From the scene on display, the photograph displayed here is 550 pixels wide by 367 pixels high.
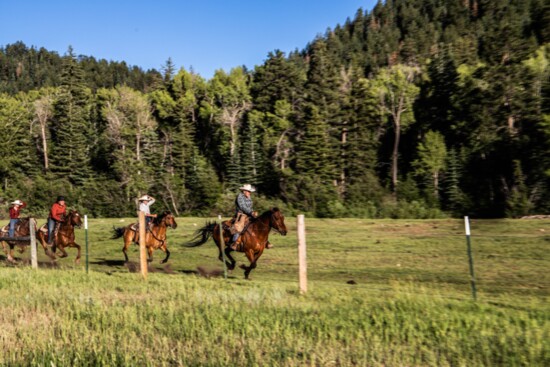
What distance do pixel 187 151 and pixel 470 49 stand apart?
45792mm

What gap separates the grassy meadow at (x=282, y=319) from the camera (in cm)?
684

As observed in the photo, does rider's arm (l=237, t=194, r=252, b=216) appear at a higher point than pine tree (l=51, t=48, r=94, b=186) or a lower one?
lower

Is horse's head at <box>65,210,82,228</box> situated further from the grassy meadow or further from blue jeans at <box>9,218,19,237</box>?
the grassy meadow

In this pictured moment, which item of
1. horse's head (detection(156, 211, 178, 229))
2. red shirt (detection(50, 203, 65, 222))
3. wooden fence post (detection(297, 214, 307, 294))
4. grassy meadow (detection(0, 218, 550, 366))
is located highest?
red shirt (detection(50, 203, 65, 222))

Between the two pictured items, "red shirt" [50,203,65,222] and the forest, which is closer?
"red shirt" [50,203,65,222]

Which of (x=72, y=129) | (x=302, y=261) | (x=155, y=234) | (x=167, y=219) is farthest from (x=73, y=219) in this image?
(x=72, y=129)

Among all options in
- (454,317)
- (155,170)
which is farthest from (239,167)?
(454,317)

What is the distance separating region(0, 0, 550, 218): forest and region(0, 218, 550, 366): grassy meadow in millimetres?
24726

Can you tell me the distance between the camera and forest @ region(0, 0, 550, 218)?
5331 cm

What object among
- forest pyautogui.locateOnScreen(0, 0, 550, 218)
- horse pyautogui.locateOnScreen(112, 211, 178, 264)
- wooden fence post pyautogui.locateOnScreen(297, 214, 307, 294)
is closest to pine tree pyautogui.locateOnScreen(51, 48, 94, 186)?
forest pyautogui.locateOnScreen(0, 0, 550, 218)

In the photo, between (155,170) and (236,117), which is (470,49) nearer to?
(236,117)

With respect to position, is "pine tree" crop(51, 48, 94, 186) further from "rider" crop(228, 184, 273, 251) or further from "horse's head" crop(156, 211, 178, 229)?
"rider" crop(228, 184, 273, 251)

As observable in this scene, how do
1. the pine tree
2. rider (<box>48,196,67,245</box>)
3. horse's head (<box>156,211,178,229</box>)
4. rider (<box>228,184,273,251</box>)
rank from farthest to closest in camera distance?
the pine tree < rider (<box>48,196,67,245</box>) < horse's head (<box>156,211,178,229</box>) < rider (<box>228,184,273,251</box>)

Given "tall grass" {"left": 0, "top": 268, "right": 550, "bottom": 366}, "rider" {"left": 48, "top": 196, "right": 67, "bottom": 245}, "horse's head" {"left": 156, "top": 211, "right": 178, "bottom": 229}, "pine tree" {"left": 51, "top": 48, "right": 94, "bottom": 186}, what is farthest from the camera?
"pine tree" {"left": 51, "top": 48, "right": 94, "bottom": 186}
